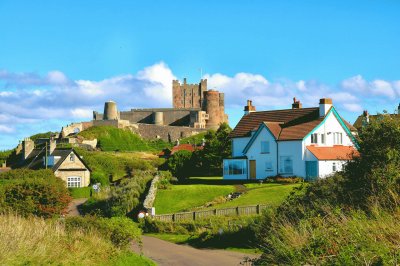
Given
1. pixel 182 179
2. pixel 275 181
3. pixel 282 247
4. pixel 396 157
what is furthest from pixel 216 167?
pixel 282 247

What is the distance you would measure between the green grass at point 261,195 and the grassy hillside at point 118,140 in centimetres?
5631

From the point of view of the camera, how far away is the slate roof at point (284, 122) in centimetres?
4716

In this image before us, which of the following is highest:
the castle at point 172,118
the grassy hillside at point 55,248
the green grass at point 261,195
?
the castle at point 172,118

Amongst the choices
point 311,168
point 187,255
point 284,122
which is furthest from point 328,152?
point 187,255

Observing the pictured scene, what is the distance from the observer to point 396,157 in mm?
18828

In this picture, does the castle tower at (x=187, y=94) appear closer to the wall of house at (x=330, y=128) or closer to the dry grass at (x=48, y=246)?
the wall of house at (x=330, y=128)

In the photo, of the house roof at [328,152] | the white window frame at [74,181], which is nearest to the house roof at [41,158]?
the white window frame at [74,181]

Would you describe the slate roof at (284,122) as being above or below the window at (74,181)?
above

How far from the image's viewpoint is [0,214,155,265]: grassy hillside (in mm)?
17031

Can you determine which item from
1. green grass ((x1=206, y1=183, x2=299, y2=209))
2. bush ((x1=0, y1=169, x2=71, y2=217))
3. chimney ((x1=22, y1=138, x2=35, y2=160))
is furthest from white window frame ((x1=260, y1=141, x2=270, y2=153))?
chimney ((x1=22, y1=138, x2=35, y2=160))

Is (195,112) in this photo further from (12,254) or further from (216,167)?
(12,254)

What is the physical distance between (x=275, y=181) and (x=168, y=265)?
2420 centimetres

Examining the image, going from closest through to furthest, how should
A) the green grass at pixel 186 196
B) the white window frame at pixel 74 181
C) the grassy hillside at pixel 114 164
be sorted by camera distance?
the green grass at pixel 186 196, the white window frame at pixel 74 181, the grassy hillside at pixel 114 164

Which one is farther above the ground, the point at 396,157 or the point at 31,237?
the point at 396,157
